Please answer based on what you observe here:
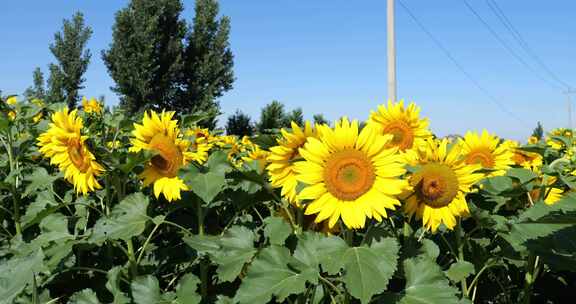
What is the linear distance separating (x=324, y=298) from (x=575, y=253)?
0.81m

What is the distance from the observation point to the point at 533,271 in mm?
2162

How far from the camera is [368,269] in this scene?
1.63 meters

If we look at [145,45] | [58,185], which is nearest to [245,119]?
[145,45]

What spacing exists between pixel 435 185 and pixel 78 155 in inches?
53.6

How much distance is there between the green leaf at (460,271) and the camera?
74.9 inches

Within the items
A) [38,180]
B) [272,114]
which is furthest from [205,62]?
[38,180]

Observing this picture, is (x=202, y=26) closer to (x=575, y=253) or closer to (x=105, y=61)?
(x=105, y=61)

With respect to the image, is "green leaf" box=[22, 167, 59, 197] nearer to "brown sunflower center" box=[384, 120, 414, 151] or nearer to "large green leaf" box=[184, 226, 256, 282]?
"large green leaf" box=[184, 226, 256, 282]

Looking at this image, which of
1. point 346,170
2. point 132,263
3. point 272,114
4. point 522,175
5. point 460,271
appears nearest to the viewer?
point 346,170

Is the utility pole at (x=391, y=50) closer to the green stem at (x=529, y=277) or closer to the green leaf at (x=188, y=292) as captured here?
the green stem at (x=529, y=277)

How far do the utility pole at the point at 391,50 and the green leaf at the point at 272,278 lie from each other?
42.6 ft

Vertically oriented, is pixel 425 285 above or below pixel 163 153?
below

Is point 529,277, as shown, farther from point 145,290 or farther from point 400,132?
point 145,290

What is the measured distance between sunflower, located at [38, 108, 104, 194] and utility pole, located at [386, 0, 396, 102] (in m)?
12.6
